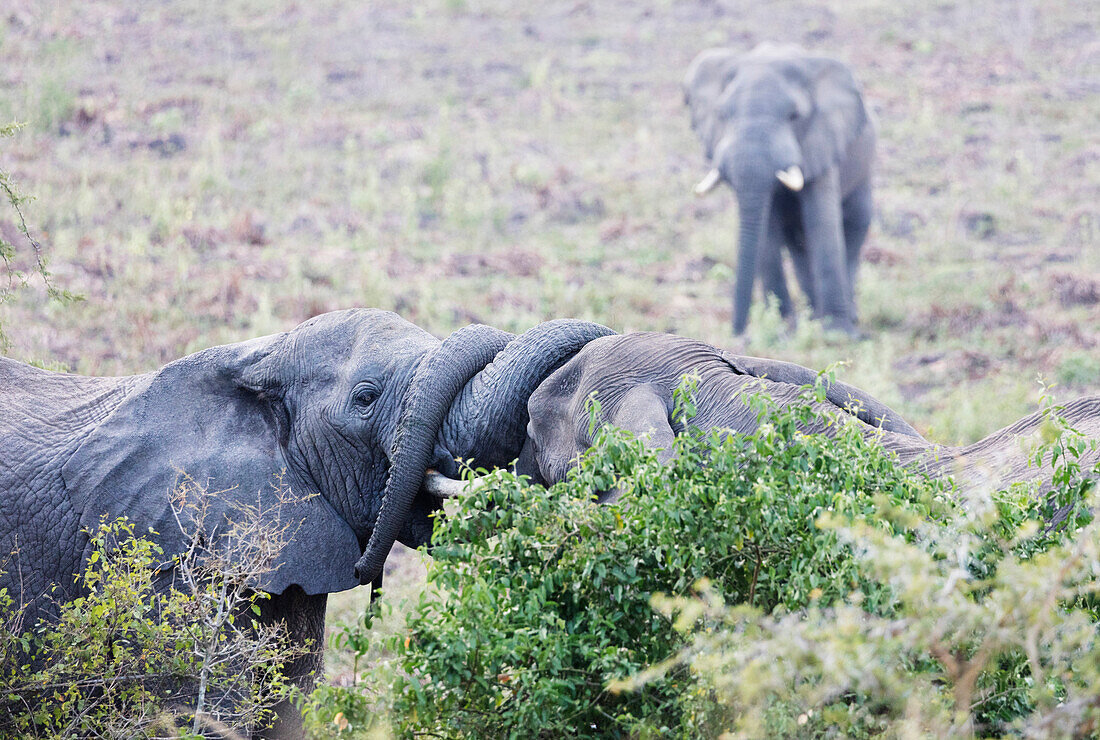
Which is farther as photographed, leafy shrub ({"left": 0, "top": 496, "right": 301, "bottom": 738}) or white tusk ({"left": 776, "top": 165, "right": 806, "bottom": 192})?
white tusk ({"left": 776, "top": 165, "right": 806, "bottom": 192})

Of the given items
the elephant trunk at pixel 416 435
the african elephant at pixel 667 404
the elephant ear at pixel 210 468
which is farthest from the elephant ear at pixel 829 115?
the elephant ear at pixel 210 468

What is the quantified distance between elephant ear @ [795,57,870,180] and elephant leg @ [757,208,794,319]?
0.79 meters

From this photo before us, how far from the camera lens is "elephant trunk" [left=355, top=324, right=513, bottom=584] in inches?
161

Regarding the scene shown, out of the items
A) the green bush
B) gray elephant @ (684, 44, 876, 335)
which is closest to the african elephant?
the green bush

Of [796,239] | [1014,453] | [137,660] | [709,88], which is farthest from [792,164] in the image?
[137,660]

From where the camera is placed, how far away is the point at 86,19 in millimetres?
21234

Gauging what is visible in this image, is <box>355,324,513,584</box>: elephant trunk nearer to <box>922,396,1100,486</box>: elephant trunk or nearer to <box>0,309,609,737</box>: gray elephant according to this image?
<box>0,309,609,737</box>: gray elephant

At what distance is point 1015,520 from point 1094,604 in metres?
0.26

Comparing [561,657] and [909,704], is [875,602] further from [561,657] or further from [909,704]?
[561,657]

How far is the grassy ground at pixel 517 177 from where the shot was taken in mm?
10227

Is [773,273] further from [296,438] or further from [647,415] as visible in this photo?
[647,415]

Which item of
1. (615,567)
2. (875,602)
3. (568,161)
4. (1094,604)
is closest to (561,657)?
(615,567)

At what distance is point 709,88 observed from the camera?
12430 mm

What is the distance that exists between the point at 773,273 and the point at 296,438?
8164 millimetres
